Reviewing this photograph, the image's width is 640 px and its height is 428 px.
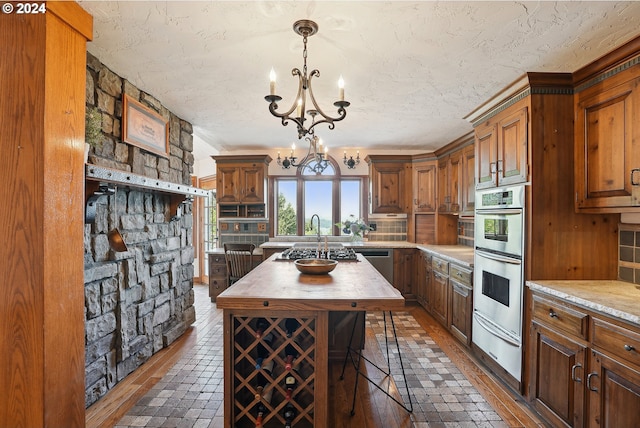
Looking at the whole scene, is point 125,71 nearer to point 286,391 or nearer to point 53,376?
point 53,376

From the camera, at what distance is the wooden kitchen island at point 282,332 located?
5.77 ft

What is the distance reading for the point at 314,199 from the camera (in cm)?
571

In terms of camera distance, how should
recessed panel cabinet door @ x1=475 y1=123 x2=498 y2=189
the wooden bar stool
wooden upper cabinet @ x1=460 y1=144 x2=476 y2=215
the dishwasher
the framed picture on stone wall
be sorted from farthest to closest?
the dishwasher, the wooden bar stool, wooden upper cabinet @ x1=460 y1=144 x2=476 y2=215, recessed panel cabinet door @ x1=475 y1=123 x2=498 y2=189, the framed picture on stone wall

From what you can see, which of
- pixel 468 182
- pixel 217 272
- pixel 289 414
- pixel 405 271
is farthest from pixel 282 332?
pixel 217 272

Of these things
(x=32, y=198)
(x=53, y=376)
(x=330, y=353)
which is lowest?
(x=330, y=353)

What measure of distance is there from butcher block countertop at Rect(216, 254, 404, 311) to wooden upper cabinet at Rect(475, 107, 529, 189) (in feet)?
4.45

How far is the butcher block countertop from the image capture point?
1.75 meters

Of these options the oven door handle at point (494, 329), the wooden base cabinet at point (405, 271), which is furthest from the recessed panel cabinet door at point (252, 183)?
the oven door handle at point (494, 329)

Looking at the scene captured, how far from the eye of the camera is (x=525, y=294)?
238cm

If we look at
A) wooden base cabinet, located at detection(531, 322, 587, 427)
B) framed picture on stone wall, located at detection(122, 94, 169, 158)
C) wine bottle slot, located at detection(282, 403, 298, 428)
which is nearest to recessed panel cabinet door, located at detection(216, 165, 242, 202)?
framed picture on stone wall, located at detection(122, 94, 169, 158)

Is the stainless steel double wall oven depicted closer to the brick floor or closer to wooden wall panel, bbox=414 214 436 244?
the brick floor

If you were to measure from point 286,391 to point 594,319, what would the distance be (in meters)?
1.77

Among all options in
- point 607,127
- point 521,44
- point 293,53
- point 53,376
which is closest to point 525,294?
point 607,127

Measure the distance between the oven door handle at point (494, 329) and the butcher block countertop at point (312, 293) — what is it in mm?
1166
